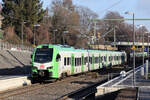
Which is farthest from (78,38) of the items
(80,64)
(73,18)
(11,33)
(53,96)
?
(53,96)

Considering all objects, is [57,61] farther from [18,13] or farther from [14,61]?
[18,13]

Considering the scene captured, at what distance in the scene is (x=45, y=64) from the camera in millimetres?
21406

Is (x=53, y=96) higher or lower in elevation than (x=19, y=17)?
lower

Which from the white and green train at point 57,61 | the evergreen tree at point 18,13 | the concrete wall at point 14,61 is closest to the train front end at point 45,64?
the white and green train at point 57,61

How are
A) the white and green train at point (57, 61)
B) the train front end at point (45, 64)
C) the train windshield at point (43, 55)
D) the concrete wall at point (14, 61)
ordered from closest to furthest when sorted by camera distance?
the train front end at point (45, 64), the white and green train at point (57, 61), the train windshield at point (43, 55), the concrete wall at point (14, 61)

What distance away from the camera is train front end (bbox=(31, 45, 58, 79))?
21438 millimetres

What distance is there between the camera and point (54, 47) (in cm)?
2234

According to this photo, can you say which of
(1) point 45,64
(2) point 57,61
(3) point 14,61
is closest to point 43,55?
(1) point 45,64

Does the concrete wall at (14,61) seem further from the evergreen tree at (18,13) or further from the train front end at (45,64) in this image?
the train front end at (45,64)

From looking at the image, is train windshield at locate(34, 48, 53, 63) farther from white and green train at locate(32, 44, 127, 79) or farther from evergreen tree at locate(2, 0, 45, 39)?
evergreen tree at locate(2, 0, 45, 39)

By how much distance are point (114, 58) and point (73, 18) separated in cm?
3334

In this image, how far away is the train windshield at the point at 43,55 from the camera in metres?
21.8

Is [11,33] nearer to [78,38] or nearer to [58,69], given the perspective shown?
[78,38]

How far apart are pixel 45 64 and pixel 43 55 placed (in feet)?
3.16
